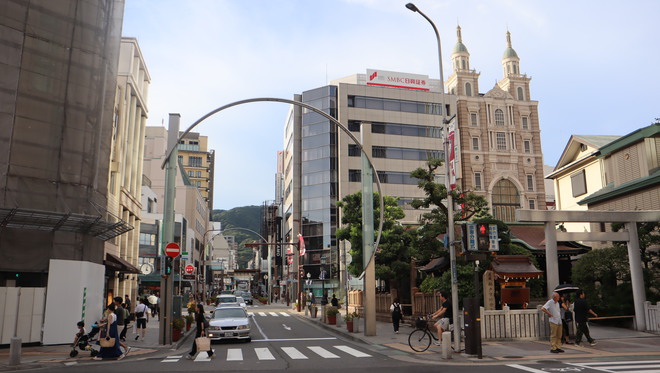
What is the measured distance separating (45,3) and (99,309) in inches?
514

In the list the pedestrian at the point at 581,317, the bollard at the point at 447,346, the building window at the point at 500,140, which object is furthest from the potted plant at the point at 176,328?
the building window at the point at 500,140

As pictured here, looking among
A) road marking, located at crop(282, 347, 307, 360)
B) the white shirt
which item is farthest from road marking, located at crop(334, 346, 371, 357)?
the white shirt

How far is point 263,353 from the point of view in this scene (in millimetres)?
16969

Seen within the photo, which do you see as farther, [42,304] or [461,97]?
[461,97]

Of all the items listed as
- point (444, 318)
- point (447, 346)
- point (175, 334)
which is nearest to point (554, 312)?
point (444, 318)

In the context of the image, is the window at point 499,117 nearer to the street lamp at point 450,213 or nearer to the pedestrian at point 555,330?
→ the street lamp at point 450,213

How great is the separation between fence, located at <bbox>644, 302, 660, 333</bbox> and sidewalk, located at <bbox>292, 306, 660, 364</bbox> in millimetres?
454

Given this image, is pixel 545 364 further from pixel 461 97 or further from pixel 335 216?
pixel 461 97

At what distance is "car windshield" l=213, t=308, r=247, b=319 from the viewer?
2164 cm

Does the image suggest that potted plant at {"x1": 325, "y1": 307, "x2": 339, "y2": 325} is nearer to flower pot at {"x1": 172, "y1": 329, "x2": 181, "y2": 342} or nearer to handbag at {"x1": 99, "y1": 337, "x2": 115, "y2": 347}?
flower pot at {"x1": 172, "y1": 329, "x2": 181, "y2": 342}

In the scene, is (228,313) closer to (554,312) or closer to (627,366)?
(554,312)

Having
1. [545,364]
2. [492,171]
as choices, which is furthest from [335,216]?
[545,364]

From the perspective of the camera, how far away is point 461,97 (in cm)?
7638

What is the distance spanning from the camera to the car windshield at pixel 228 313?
852 inches
